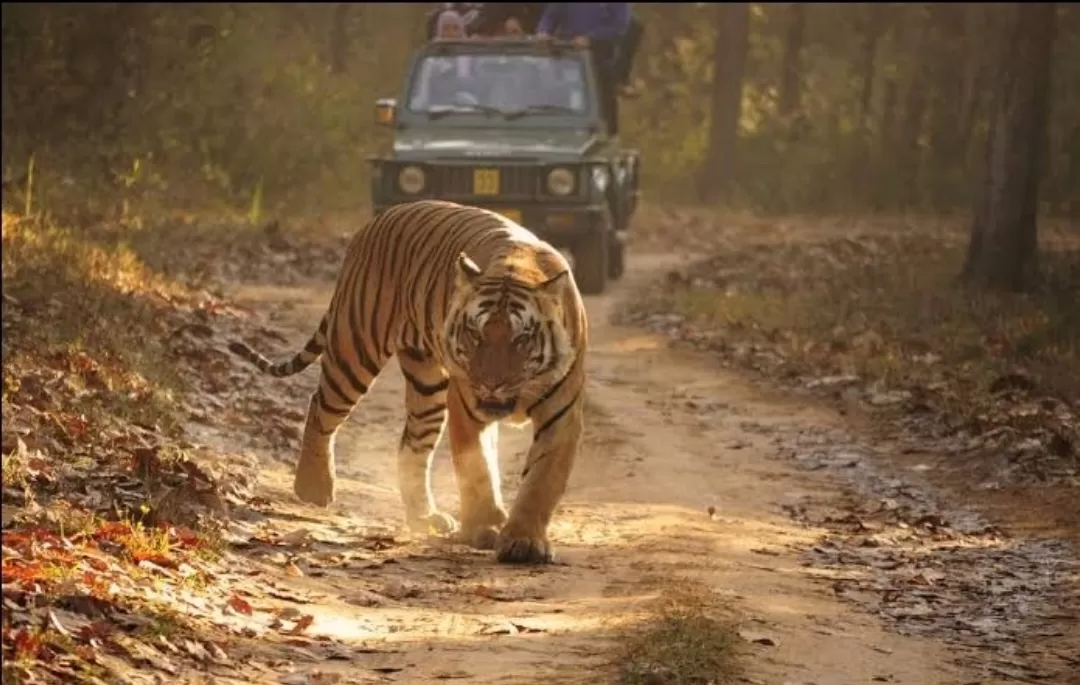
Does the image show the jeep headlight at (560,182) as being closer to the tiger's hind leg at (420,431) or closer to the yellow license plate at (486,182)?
the yellow license plate at (486,182)

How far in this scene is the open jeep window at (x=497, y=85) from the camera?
1627cm

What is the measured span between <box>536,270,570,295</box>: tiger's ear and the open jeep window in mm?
9031

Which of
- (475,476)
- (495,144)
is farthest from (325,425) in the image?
(495,144)

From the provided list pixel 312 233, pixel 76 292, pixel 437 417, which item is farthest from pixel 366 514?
pixel 312 233

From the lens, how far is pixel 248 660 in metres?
5.82

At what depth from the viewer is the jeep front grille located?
50.6 ft

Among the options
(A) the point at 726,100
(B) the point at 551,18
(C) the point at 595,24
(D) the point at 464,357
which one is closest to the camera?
(D) the point at 464,357

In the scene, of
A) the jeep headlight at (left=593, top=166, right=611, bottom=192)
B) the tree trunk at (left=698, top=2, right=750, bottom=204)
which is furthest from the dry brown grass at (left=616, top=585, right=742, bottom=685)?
the tree trunk at (left=698, top=2, right=750, bottom=204)

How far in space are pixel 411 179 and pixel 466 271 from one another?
830 cm

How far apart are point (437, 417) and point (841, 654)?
8.47ft

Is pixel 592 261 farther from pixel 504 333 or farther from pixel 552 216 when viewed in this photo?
pixel 504 333

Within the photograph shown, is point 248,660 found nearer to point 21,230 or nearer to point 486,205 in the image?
point 21,230

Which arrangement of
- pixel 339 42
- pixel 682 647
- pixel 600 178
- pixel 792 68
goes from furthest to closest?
pixel 339 42 → pixel 792 68 → pixel 600 178 → pixel 682 647

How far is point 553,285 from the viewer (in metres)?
7.27
